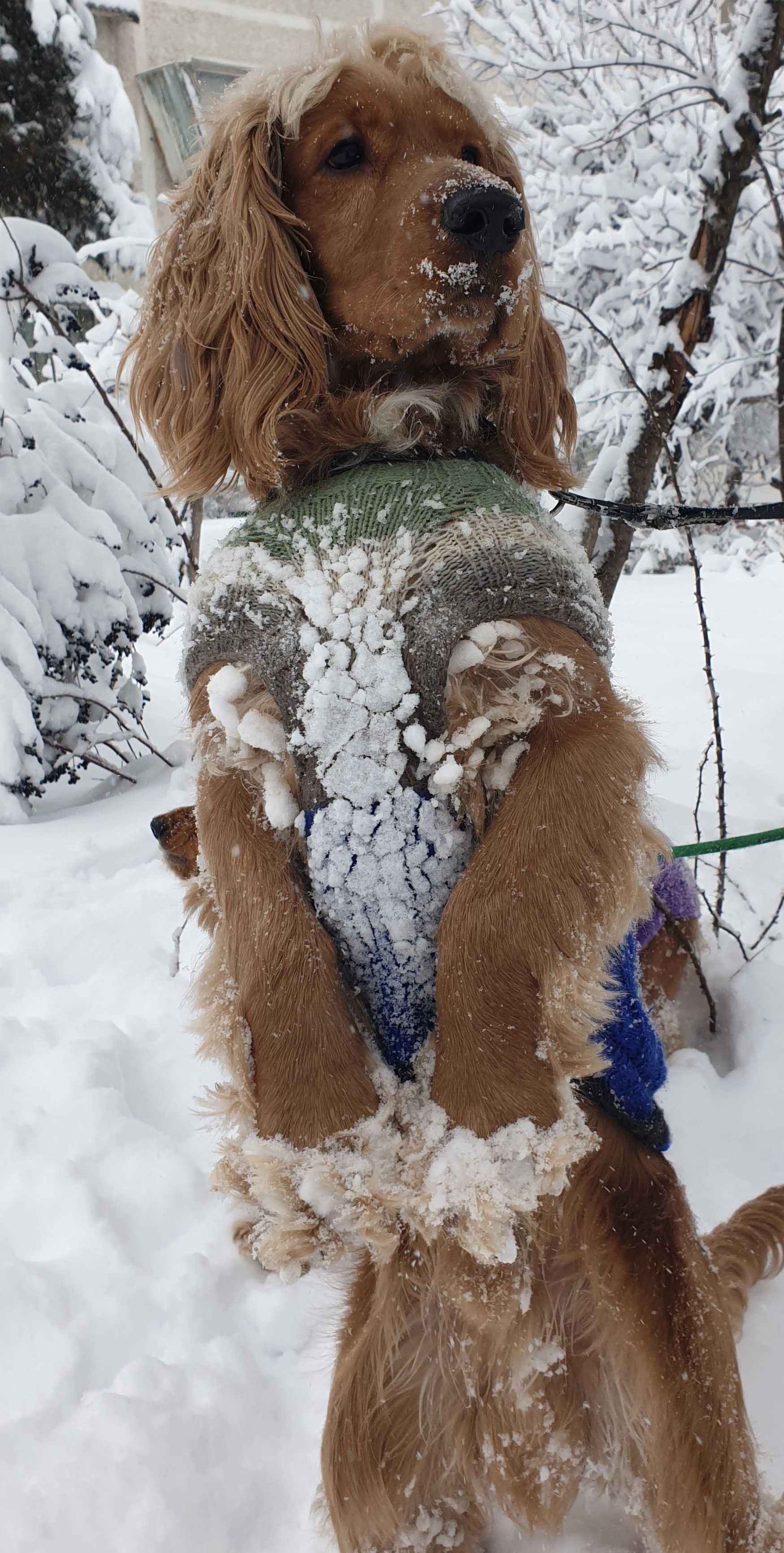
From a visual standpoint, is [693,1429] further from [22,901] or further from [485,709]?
[22,901]

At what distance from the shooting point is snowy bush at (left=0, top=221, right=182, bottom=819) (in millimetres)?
3545

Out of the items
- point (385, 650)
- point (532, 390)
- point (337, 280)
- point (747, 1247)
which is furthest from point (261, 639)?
point (747, 1247)

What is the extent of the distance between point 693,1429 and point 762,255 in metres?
10.6

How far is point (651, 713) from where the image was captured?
4.12 metres

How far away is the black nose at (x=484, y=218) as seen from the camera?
3.66ft

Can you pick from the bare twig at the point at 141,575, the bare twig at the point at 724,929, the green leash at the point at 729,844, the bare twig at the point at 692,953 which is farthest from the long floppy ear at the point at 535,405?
the bare twig at the point at 141,575

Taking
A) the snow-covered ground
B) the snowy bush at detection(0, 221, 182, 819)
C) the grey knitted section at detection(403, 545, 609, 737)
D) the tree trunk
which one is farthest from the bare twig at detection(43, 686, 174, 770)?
the grey knitted section at detection(403, 545, 609, 737)

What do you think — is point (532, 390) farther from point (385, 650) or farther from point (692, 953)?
point (692, 953)

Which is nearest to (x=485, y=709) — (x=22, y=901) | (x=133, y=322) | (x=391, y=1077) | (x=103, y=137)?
(x=391, y=1077)

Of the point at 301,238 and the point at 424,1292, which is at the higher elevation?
the point at 301,238

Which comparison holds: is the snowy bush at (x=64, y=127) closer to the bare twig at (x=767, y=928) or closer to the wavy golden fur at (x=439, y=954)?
the wavy golden fur at (x=439, y=954)

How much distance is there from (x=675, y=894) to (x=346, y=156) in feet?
4.93

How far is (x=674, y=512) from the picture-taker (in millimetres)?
1725

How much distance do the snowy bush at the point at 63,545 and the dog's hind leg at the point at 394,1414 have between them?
9.22 ft
